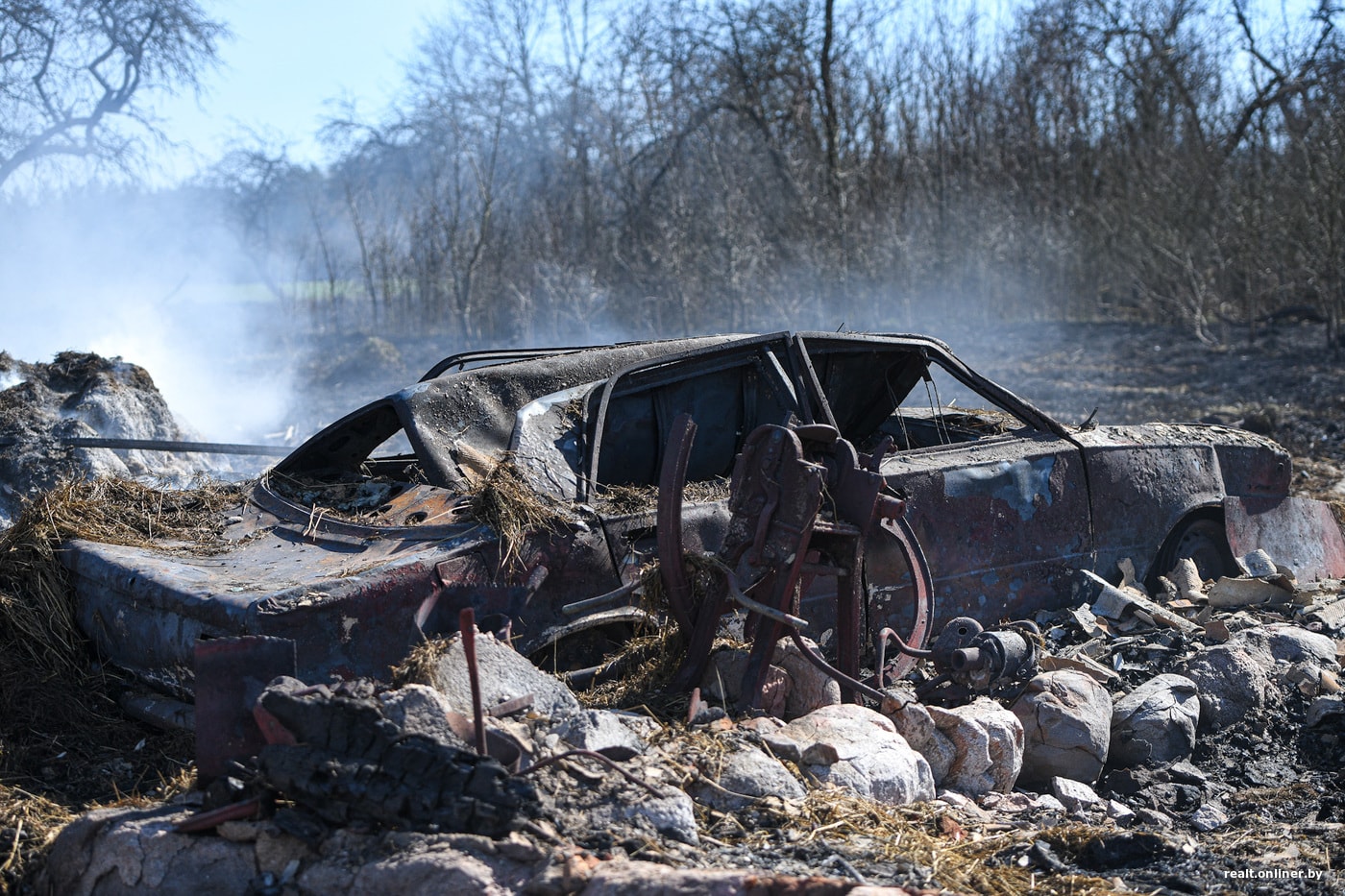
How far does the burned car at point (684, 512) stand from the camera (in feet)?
11.6

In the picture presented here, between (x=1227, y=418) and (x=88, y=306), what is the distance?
15.0 m

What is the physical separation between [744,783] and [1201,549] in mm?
3402

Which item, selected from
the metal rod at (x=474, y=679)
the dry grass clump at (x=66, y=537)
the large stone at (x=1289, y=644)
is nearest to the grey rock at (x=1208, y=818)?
the large stone at (x=1289, y=644)

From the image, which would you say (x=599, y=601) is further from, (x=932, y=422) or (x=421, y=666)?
(x=932, y=422)

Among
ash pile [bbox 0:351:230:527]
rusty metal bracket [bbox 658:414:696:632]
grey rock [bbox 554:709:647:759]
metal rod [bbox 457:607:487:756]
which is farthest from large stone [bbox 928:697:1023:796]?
ash pile [bbox 0:351:230:527]

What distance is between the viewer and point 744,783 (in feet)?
10.3

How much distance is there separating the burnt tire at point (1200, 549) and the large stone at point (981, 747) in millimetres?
1982

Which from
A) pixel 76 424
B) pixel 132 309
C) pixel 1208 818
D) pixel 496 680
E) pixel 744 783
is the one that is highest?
pixel 132 309

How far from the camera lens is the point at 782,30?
16594mm

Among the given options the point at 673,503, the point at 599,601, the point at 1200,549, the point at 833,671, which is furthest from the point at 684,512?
the point at 1200,549

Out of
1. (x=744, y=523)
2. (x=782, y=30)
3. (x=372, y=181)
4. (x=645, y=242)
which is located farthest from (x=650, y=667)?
(x=372, y=181)

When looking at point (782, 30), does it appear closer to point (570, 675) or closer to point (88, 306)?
point (88, 306)

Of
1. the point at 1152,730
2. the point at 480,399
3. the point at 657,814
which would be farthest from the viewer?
the point at 480,399

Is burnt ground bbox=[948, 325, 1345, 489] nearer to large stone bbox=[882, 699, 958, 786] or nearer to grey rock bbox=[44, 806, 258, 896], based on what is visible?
large stone bbox=[882, 699, 958, 786]
